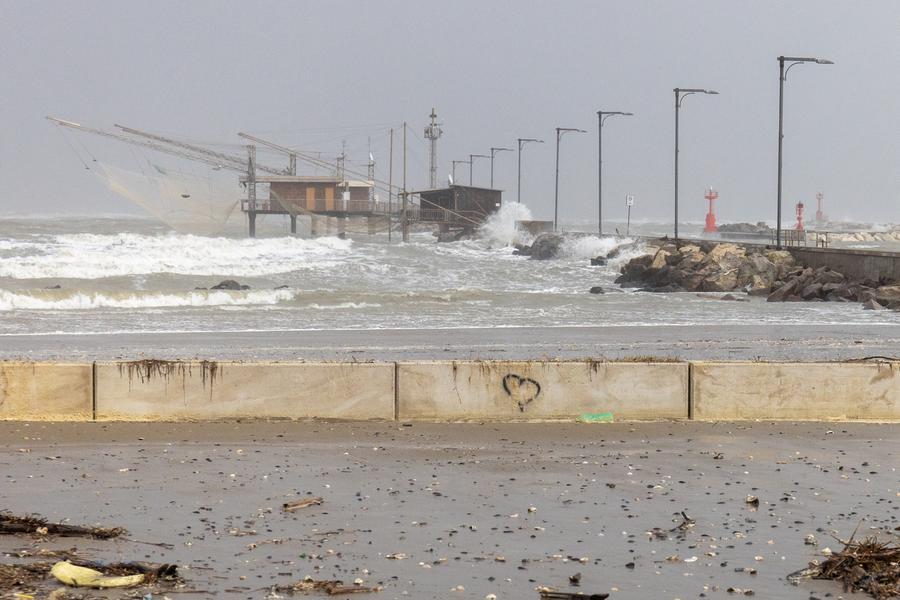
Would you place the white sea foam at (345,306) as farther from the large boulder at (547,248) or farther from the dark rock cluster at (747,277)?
the large boulder at (547,248)

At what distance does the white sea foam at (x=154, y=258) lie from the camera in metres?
53.4

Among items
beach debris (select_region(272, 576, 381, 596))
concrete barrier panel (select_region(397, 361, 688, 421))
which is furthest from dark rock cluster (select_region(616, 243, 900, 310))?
A: beach debris (select_region(272, 576, 381, 596))

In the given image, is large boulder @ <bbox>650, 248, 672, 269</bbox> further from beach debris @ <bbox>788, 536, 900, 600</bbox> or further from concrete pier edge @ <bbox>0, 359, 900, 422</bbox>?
beach debris @ <bbox>788, 536, 900, 600</bbox>

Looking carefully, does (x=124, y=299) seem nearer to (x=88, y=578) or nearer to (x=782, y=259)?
(x=782, y=259)

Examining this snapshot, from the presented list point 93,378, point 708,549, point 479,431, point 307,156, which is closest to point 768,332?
point 479,431

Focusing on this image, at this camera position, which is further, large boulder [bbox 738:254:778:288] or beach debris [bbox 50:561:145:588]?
large boulder [bbox 738:254:778:288]

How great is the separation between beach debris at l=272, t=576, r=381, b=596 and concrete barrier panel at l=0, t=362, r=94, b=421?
201 inches

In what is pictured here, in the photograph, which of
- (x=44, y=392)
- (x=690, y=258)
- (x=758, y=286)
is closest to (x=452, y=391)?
(x=44, y=392)

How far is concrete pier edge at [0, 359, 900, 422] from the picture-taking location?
410 inches

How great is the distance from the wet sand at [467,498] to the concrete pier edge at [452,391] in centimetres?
25

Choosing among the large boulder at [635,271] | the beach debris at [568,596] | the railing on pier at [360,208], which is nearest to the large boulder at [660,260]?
the large boulder at [635,271]

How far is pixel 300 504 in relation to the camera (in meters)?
7.55

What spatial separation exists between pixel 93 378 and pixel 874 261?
114ft

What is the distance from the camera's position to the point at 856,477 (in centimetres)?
848
